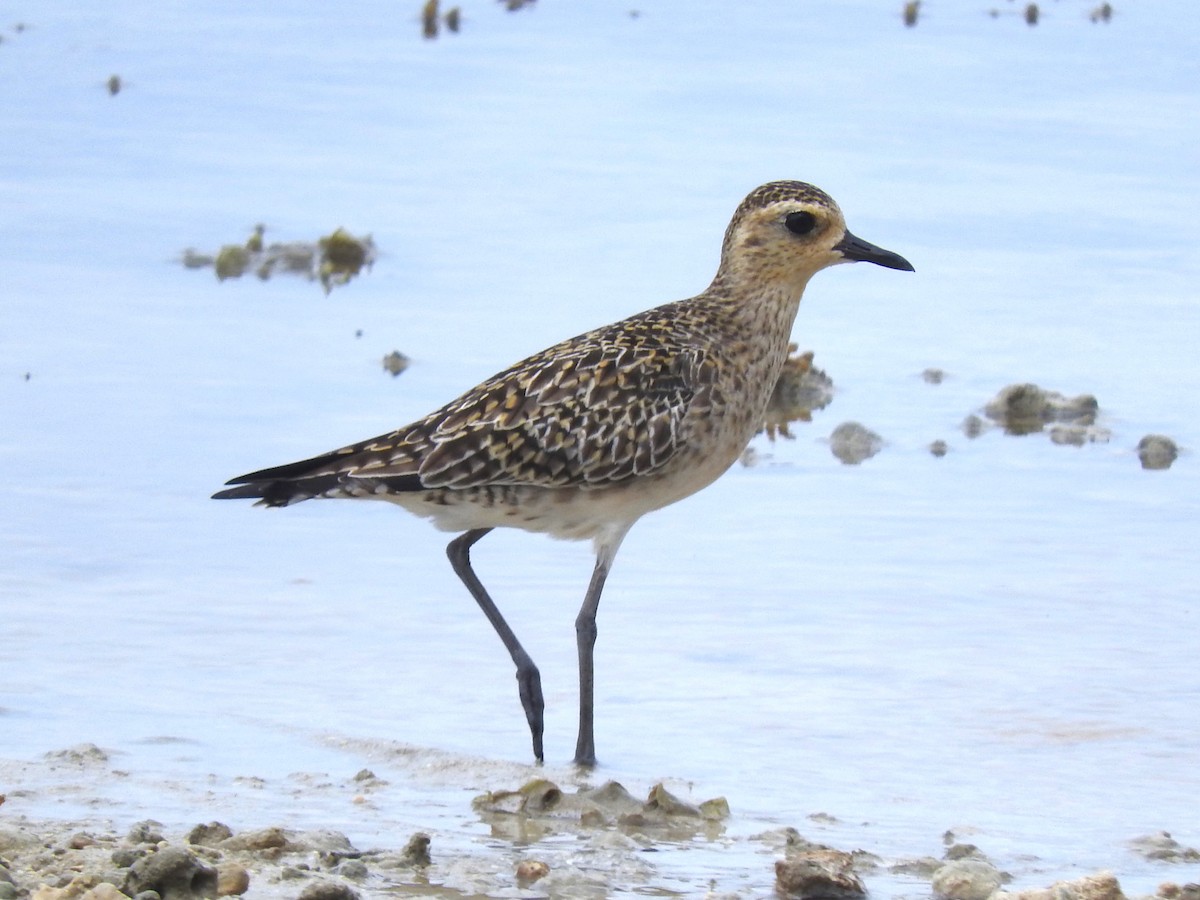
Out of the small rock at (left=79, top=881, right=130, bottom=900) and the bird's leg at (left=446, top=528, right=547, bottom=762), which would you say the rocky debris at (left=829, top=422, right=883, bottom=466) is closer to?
the bird's leg at (left=446, top=528, right=547, bottom=762)

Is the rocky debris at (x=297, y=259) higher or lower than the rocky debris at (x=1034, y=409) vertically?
higher

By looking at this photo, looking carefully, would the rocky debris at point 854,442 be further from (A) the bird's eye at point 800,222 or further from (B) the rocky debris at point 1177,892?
(B) the rocky debris at point 1177,892

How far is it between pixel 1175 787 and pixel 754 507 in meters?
3.11

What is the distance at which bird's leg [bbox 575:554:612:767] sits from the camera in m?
7.80

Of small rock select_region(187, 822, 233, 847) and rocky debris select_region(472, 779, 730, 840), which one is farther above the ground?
small rock select_region(187, 822, 233, 847)

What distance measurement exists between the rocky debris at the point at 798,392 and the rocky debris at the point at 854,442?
443 millimetres

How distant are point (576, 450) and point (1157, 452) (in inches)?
149

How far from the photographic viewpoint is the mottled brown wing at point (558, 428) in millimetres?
8086

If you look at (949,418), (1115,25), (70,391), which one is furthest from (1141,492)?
(1115,25)

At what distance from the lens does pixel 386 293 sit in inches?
520

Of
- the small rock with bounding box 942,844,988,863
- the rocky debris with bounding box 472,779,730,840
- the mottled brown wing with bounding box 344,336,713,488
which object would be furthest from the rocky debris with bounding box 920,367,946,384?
the small rock with bounding box 942,844,988,863

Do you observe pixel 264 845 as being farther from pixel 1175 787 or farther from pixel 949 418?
pixel 949 418

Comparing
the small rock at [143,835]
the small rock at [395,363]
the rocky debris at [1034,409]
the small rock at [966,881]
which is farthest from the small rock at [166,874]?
the rocky debris at [1034,409]

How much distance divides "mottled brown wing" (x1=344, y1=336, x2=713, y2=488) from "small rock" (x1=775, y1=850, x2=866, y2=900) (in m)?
2.19
